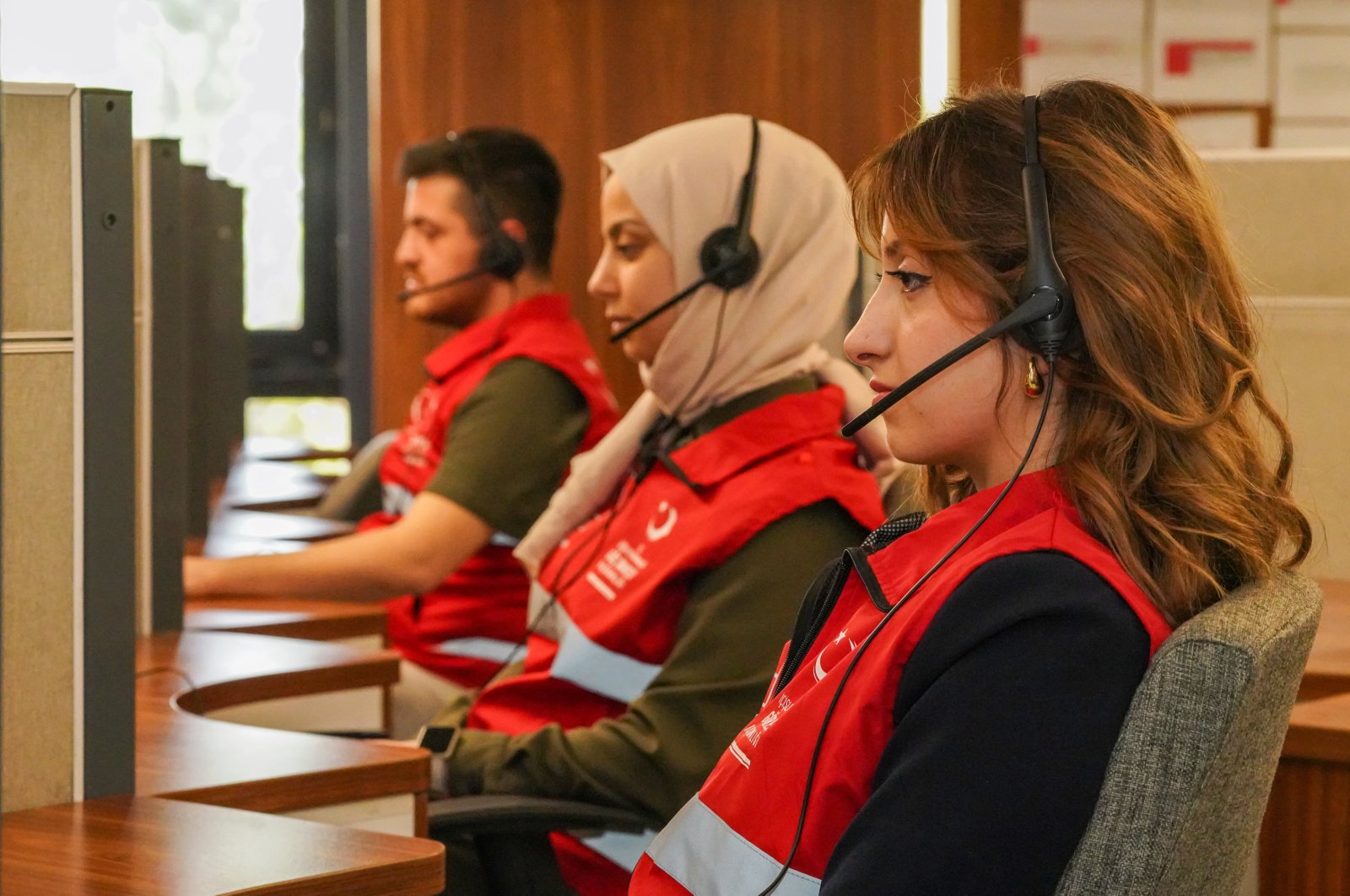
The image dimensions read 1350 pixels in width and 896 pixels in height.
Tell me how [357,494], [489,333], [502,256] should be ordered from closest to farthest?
[489,333] → [502,256] → [357,494]

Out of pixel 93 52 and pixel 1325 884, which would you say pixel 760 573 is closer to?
pixel 1325 884

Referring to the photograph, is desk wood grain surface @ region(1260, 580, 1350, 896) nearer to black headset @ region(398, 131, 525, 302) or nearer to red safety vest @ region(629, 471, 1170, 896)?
red safety vest @ region(629, 471, 1170, 896)

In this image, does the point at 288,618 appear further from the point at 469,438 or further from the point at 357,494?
the point at 357,494

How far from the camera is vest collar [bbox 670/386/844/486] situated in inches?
62.1

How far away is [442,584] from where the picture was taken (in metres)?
2.29

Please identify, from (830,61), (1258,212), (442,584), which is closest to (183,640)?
(442,584)

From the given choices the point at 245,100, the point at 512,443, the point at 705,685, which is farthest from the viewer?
the point at 245,100

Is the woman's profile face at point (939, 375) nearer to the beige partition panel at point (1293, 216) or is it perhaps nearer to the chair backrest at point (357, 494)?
the beige partition panel at point (1293, 216)

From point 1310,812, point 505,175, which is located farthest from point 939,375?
point 505,175

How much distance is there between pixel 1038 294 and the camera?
32.8 inches

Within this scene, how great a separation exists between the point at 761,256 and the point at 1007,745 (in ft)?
3.43

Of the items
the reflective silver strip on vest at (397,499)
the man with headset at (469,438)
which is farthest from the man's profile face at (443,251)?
the reflective silver strip on vest at (397,499)

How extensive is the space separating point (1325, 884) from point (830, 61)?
79.0 inches

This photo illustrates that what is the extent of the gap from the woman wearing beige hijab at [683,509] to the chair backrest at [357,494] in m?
1.25
